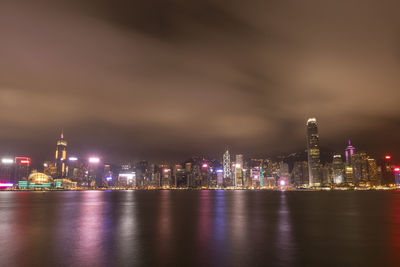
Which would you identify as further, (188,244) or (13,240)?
(13,240)

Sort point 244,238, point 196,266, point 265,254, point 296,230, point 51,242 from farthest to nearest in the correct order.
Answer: point 296,230 < point 244,238 < point 51,242 < point 265,254 < point 196,266

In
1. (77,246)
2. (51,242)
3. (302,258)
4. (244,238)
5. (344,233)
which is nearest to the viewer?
(302,258)

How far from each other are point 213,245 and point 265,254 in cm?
529

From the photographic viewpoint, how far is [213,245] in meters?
27.5

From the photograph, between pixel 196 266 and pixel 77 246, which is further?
pixel 77 246

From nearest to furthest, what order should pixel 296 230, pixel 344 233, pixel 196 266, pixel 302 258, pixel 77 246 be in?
pixel 196 266, pixel 302 258, pixel 77 246, pixel 344 233, pixel 296 230

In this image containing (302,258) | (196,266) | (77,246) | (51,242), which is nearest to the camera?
(196,266)

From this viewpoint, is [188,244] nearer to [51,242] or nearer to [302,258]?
[302,258]

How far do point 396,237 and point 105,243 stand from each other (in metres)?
31.7

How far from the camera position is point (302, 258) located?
22891 mm

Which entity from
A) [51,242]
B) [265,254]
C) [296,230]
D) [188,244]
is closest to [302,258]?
[265,254]

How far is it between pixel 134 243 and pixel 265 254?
12.8m

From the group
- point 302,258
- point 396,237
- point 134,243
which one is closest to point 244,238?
point 302,258

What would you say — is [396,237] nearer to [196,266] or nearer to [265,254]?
[265,254]
